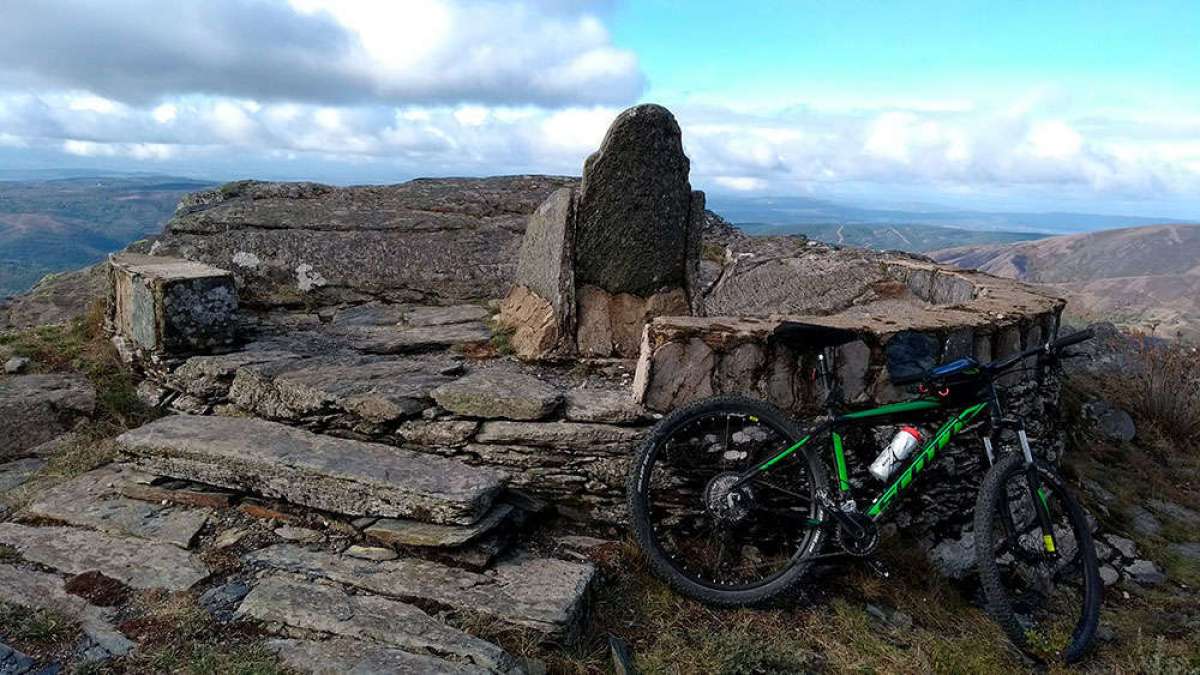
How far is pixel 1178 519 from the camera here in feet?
22.7

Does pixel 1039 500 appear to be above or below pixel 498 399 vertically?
below

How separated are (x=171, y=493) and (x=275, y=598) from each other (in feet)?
5.28

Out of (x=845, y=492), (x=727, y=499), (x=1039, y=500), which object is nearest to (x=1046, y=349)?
(x=1039, y=500)

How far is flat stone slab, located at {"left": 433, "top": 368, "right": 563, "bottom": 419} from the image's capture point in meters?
5.11

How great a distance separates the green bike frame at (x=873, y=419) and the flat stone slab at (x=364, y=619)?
5.90 feet

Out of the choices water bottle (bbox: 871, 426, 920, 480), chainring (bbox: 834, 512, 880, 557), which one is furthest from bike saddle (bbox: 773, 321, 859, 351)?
chainring (bbox: 834, 512, 880, 557)

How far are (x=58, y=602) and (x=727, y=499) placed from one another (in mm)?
3653

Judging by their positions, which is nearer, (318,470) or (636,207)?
A: (318,470)

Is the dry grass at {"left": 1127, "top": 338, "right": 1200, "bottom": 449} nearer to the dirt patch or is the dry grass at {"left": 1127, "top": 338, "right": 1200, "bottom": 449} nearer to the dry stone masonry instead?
the dry stone masonry

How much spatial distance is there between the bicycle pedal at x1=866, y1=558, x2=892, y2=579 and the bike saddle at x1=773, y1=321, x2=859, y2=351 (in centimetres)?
138

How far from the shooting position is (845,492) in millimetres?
4352

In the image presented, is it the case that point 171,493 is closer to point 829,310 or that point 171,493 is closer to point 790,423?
point 790,423

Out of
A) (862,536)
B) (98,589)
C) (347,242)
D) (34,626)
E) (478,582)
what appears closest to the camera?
(34,626)

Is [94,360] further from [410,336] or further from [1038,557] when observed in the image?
[1038,557]
